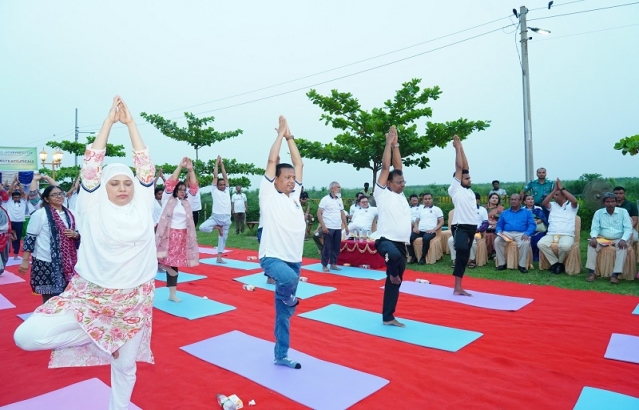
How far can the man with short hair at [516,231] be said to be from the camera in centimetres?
815

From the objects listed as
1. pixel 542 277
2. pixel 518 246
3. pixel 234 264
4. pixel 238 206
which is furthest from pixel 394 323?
pixel 238 206

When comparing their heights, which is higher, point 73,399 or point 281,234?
point 281,234

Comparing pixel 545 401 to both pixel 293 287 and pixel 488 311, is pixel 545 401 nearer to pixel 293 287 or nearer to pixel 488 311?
pixel 293 287

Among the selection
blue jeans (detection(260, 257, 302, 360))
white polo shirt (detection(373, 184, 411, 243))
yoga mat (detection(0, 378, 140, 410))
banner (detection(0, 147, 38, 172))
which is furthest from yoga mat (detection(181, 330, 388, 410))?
banner (detection(0, 147, 38, 172))

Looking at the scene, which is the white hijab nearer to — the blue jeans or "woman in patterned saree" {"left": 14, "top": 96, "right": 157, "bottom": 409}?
"woman in patterned saree" {"left": 14, "top": 96, "right": 157, "bottom": 409}

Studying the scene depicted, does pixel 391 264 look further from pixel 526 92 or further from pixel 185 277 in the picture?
pixel 526 92

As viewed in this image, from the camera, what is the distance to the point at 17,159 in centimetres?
1947

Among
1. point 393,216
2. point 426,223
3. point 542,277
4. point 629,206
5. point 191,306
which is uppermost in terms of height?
point 629,206

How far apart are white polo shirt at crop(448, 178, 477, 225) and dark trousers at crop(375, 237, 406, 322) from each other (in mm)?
1609

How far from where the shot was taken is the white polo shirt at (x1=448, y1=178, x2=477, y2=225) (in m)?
6.00

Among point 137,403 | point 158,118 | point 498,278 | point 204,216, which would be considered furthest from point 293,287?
point 204,216

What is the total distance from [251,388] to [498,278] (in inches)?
223

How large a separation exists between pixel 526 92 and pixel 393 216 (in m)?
8.84

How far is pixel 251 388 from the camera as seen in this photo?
3.40m
